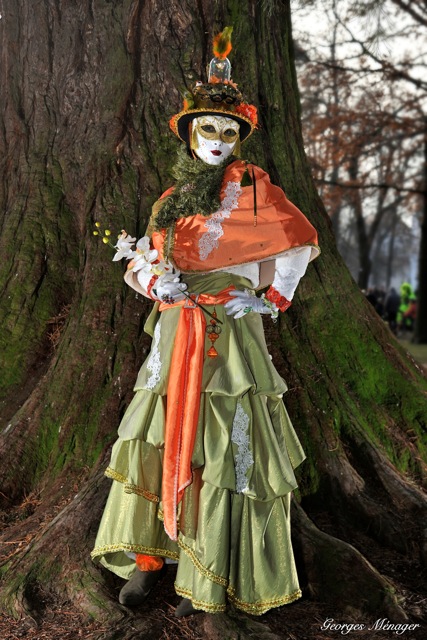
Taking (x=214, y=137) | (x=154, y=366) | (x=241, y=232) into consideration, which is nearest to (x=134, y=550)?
(x=154, y=366)

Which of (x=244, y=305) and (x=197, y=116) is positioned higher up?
(x=197, y=116)

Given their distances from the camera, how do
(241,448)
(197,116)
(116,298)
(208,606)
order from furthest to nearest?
(116,298) → (197,116) → (241,448) → (208,606)

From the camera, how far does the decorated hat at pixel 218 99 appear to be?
3.09 meters

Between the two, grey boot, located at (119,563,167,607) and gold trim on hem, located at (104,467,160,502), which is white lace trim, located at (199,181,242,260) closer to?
gold trim on hem, located at (104,467,160,502)

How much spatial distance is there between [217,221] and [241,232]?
13 centimetres

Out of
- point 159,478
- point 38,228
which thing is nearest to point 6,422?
point 38,228

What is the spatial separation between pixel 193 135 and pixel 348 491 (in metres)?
2.19

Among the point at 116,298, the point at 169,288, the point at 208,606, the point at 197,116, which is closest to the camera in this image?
the point at 208,606

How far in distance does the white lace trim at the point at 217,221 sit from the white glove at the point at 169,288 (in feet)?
0.53

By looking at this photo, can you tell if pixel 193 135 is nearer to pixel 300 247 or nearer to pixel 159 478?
pixel 300 247

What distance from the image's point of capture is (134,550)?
117 inches

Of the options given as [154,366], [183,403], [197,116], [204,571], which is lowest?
[204,571]

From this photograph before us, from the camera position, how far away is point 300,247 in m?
3.03
